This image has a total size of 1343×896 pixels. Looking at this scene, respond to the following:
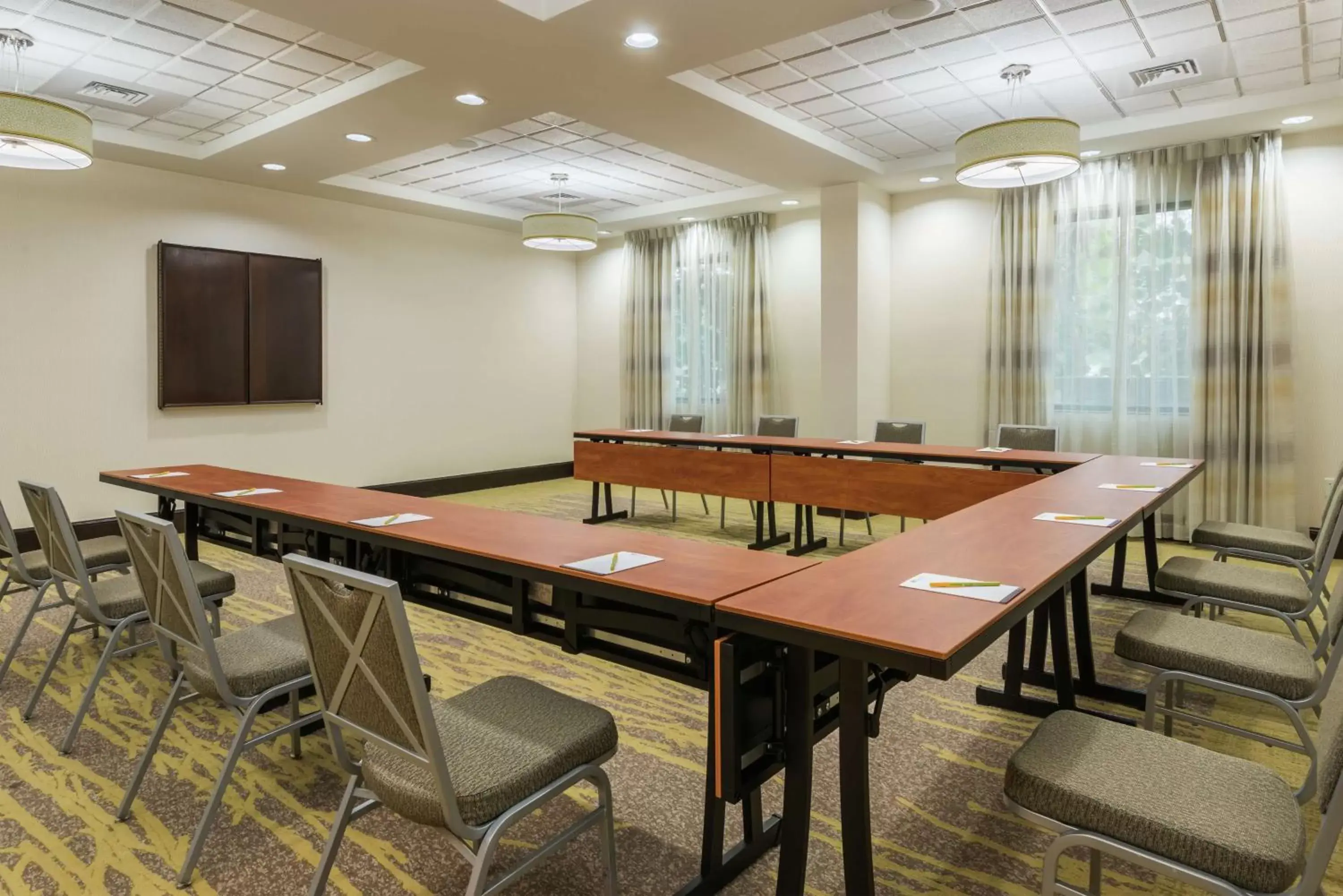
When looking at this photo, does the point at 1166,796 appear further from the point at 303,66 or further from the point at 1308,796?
the point at 303,66

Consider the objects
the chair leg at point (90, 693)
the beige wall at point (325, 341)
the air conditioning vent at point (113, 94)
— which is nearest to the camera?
the chair leg at point (90, 693)

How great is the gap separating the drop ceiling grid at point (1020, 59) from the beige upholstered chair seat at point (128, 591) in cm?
334

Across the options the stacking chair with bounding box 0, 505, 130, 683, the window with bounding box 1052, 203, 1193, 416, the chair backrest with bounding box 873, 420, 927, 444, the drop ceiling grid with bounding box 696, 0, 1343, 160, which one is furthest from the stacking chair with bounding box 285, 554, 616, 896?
the window with bounding box 1052, 203, 1193, 416

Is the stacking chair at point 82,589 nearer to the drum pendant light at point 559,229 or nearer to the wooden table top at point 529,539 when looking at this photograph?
the wooden table top at point 529,539

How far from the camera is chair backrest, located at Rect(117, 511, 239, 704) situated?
1919mm

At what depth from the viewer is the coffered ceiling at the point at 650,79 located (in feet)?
11.8

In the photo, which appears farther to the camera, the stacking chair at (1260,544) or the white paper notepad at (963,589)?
the stacking chair at (1260,544)

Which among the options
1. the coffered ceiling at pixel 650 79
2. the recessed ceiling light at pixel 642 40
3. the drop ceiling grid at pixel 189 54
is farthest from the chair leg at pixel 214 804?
the drop ceiling grid at pixel 189 54

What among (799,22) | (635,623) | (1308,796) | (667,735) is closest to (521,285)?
(799,22)

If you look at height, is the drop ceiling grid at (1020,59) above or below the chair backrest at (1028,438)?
above

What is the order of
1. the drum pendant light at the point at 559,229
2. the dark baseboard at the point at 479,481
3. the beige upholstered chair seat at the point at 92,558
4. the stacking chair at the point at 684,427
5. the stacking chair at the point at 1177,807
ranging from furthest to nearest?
the dark baseboard at the point at 479,481, the stacking chair at the point at 684,427, the drum pendant light at the point at 559,229, the beige upholstered chair seat at the point at 92,558, the stacking chair at the point at 1177,807

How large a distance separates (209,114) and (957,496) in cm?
508

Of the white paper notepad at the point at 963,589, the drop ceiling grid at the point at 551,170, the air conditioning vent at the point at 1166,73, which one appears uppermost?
the drop ceiling grid at the point at 551,170

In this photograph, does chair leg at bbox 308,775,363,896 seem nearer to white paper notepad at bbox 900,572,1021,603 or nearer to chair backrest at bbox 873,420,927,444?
white paper notepad at bbox 900,572,1021,603
